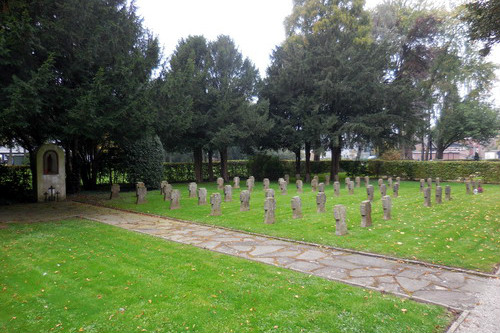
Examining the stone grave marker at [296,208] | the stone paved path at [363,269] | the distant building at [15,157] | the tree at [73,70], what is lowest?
the stone paved path at [363,269]

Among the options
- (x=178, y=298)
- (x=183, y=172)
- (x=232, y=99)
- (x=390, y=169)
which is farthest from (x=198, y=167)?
(x=178, y=298)

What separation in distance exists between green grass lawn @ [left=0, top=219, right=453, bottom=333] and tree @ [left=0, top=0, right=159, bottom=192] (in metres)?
4.41

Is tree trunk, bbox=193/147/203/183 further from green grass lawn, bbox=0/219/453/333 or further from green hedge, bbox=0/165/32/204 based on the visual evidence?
green grass lawn, bbox=0/219/453/333

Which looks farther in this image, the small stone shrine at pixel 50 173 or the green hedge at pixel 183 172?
the green hedge at pixel 183 172

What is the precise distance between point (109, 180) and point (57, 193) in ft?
20.8

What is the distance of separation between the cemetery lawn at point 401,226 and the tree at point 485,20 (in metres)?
5.81

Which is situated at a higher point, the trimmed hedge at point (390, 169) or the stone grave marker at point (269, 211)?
the trimmed hedge at point (390, 169)

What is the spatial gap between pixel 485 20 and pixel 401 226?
22.7 ft

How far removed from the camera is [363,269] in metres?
5.79

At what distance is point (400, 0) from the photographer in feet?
113

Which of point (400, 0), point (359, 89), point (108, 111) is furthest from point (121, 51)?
point (400, 0)

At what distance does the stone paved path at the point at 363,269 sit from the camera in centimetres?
445

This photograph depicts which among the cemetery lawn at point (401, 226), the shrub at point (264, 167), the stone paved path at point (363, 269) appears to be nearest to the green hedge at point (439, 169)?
the shrub at point (264, 167)

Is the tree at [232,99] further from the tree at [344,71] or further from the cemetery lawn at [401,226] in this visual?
→ the cemetery lawn at [401,226]
